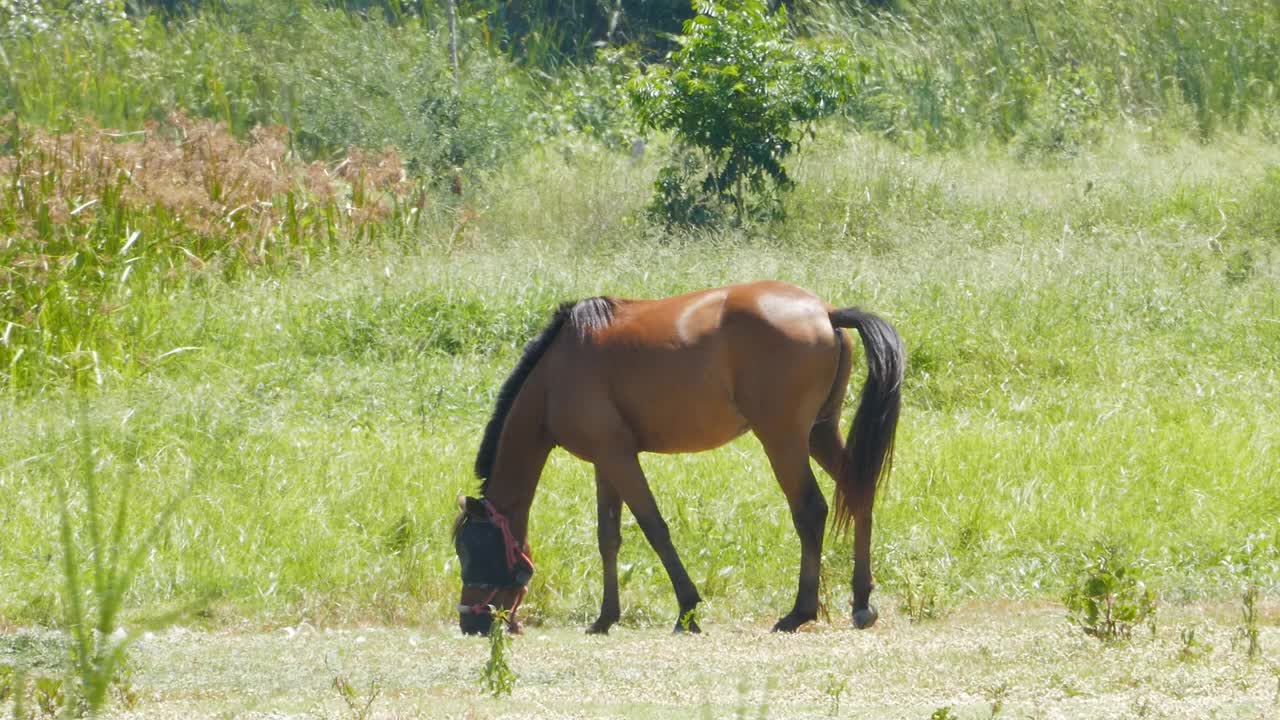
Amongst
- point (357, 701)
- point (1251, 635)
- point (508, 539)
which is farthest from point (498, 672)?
point (508, 539)

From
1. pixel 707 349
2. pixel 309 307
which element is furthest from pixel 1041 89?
pixel 707 349

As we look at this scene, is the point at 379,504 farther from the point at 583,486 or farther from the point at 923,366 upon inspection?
the point at 923,366

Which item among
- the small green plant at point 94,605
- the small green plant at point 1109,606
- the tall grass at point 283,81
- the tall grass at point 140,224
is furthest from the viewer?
the tall grass at point 283,81

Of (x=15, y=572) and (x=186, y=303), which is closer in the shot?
(x=15, y=572)

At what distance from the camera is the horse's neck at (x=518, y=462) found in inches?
278

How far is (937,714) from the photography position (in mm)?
3496

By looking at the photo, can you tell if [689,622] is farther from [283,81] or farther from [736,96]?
[283,81]

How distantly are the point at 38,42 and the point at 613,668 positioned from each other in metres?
15.8

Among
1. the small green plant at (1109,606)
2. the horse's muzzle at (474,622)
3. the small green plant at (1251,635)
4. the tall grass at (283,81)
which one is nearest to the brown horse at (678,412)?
the horse's muzzle at (474,622)

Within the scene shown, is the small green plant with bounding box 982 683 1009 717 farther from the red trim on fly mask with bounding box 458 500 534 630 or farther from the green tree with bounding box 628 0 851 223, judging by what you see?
the green tree with bounding box 628 0 851 223

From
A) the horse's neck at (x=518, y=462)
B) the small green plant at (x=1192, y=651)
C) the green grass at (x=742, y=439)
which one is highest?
the small green plant at (x=1192, y=651)

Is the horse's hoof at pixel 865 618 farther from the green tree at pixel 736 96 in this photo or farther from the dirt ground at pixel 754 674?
the green tree at pixel 736 96

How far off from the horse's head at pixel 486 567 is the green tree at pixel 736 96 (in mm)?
8421

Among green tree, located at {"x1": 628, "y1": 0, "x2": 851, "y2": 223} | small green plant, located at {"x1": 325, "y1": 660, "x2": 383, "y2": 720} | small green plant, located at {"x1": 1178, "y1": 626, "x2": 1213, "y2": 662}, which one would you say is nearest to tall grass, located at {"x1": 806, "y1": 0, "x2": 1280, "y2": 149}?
green tree, located at {"x1": 628, "y1": 0, "x2": 851, "y2": 223}
